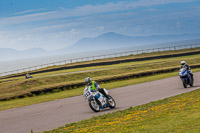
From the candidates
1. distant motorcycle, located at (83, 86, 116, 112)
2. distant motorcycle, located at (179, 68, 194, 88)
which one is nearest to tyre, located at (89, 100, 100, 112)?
distant motorcycle, located at (83, 86, 116, 112)

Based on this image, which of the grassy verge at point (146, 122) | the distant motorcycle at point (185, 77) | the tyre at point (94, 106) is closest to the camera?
the grassy verge at point (146, 122)

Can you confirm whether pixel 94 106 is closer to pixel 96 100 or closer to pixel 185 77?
pixel 96 100

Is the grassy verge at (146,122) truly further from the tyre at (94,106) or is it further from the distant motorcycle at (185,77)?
the distant motorcycle at (185,77)

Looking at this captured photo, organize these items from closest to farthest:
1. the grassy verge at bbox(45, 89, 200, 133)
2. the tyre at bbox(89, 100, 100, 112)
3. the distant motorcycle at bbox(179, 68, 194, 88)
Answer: the grassy verge at bbox(45, 89, 200, 133), the tyre at bbox(89, 100, 100, 112), the distant motorcycle at bbox(179, 68, 194, 88)

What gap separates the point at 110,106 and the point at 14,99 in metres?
14.3

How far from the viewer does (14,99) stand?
28.7 metres

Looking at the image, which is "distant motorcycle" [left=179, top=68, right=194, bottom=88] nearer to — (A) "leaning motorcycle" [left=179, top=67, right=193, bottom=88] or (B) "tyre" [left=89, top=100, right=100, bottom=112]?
(A) "leaning motorcycle" [left=179, top=67, right=193, bottom=88]

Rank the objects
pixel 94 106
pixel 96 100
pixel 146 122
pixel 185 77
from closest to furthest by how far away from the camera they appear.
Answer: pixel 146 122 < pixel 94 106 < pixel 96 100 < pixel 185 77

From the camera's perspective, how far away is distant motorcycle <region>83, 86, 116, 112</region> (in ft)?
52.3

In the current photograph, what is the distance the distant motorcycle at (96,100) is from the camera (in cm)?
1595

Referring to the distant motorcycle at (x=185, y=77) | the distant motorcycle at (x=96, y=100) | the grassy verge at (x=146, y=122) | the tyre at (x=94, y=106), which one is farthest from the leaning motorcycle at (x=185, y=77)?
the grassy verge at (x=146, y=122)

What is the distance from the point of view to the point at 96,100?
16344mm

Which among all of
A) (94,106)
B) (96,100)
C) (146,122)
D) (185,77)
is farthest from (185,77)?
(146,122)

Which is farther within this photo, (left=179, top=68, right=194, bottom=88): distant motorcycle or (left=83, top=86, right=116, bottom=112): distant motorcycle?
(left=179, top=68, right=194, bottom=88): distant motorcycle
